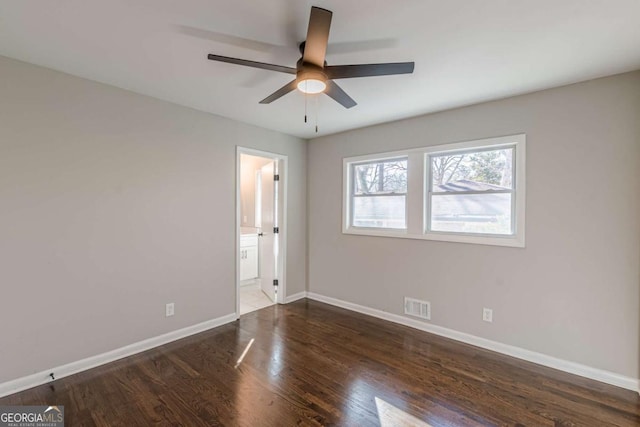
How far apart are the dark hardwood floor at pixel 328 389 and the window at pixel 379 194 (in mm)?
1503

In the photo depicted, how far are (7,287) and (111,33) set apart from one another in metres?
2.02

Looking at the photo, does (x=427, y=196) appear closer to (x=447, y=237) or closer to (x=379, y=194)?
(x=447, y=237)

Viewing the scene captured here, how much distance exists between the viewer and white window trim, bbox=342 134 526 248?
2803 millimetres

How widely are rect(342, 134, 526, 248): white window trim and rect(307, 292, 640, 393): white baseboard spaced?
1.01 metres

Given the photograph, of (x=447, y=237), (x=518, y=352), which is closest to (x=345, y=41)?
(x=447, y=237)

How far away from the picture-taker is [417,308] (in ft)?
11.5

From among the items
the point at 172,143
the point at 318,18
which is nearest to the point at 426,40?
the point at 318,18

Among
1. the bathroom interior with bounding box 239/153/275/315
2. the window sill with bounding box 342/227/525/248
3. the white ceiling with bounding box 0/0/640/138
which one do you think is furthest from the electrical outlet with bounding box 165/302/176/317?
the window sill with bounding box 342/227/525/248

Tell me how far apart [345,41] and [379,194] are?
7.39ft

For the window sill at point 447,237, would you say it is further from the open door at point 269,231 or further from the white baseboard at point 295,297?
the white baseboard at point 295,297

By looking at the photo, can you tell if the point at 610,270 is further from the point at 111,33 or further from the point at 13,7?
the point at 13,7

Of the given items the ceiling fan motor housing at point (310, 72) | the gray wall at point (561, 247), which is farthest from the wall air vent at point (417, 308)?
the ceiling fan motor housing at point (310, 72)

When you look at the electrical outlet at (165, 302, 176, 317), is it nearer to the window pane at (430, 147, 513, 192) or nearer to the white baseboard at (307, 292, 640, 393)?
the white baseboard at (307, 292, 640, 393)

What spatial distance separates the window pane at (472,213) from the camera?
9.73 ft
